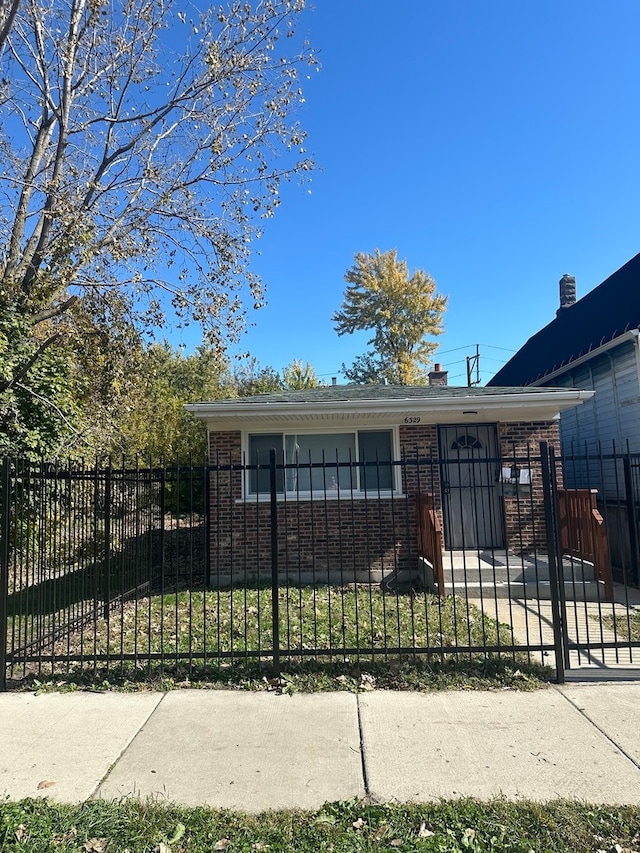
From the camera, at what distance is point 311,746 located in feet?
12.2

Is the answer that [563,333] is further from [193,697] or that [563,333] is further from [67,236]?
[193,697]

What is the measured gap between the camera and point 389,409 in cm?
897

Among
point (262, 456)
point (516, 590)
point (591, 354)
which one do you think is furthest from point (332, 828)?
point (591, 354)

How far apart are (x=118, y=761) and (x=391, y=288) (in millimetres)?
33771

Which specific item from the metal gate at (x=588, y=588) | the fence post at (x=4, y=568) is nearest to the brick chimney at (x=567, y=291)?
the metal gate at (x=588, y=588)

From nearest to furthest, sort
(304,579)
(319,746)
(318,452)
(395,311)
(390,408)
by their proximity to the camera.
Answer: (319,746)
(390,408)
(304,579)
(318,452)
(395,311)

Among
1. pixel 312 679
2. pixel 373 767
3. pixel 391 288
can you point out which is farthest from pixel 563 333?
pixel 391 288

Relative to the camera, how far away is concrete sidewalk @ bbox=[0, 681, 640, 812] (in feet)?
10.5

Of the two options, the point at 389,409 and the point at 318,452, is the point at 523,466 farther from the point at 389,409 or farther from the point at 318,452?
the point at 318,452

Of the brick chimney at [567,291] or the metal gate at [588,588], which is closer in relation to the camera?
the metal gate at [588,588]

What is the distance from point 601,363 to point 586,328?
2.49 meters

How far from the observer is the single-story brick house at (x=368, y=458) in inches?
352

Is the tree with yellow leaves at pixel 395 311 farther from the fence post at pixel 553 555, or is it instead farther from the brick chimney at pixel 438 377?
the fence post at pixel 553 555

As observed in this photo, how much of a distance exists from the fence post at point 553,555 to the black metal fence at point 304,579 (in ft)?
0.06
